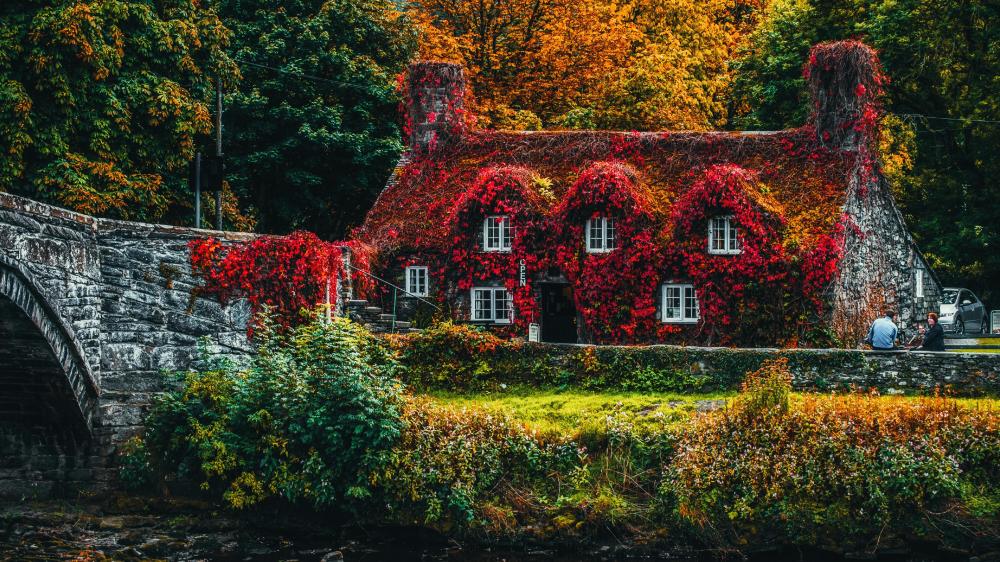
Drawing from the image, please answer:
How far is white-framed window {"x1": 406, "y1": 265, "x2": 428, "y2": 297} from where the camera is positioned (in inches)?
1330

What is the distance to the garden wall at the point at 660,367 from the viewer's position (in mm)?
24672

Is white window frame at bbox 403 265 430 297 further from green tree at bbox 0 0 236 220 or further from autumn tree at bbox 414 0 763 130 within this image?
autumn tree at bbox 414 0 763 130

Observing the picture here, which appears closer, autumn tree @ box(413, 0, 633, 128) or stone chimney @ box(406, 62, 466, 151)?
stone chimney @ box(406, 62, 466, 151)

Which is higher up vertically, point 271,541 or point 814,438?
point 814,438

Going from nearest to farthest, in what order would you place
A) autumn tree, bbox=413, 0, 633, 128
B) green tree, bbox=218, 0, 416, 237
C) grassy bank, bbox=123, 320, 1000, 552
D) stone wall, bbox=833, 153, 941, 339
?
grassy bank, bbox=123, 320, 1000, 552
stone wall, bbox=833, 153, 941, 339
green tree, bbox=218, 0, 416, 237
autumn tree, bbox=413, 0, 633, 128

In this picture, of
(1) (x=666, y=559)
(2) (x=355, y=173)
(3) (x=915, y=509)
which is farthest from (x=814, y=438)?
(2) (x=355, y=173)

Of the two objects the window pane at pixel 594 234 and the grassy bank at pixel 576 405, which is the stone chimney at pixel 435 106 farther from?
the grassy bank at pixel 576 405

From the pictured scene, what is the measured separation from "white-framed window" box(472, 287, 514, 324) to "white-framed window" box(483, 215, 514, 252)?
1.21 metres

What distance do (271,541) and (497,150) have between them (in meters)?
17.4

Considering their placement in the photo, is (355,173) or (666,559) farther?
(355,173)

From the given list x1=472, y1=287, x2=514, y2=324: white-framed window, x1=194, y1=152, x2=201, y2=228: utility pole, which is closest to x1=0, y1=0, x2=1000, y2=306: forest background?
x1=194, y1=152, x2=201, y2=228: utility pole

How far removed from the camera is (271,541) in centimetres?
2161

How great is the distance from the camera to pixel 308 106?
39.7 meters

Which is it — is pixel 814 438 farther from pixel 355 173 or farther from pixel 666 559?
pixel 355 173
